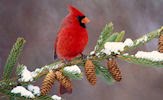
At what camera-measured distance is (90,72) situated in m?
0.81

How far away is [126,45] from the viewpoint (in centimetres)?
87

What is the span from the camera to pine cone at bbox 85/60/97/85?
80 centimetres

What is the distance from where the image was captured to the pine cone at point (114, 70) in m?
0.80

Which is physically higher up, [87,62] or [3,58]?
[3,58]

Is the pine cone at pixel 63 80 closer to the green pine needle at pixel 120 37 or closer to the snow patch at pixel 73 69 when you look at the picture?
the snow patch at pixel 73 69

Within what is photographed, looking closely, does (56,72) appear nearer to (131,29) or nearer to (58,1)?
(131,29)

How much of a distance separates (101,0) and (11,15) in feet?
2.66

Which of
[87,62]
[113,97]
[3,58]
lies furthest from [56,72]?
[113,97]

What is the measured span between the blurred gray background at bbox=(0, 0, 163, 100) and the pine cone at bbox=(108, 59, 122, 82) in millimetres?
1975

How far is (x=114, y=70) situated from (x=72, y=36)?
0.32m

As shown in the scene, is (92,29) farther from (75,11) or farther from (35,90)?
(35,90)

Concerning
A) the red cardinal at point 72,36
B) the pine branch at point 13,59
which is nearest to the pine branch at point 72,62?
the pine branch at point 13,59

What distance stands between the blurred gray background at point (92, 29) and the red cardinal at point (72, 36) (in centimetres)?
165

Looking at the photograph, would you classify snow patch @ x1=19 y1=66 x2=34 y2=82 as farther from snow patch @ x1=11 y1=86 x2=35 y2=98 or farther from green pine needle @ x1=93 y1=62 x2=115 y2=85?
green pine needle @ x1=93 y1=62 x2=115 y2=85
